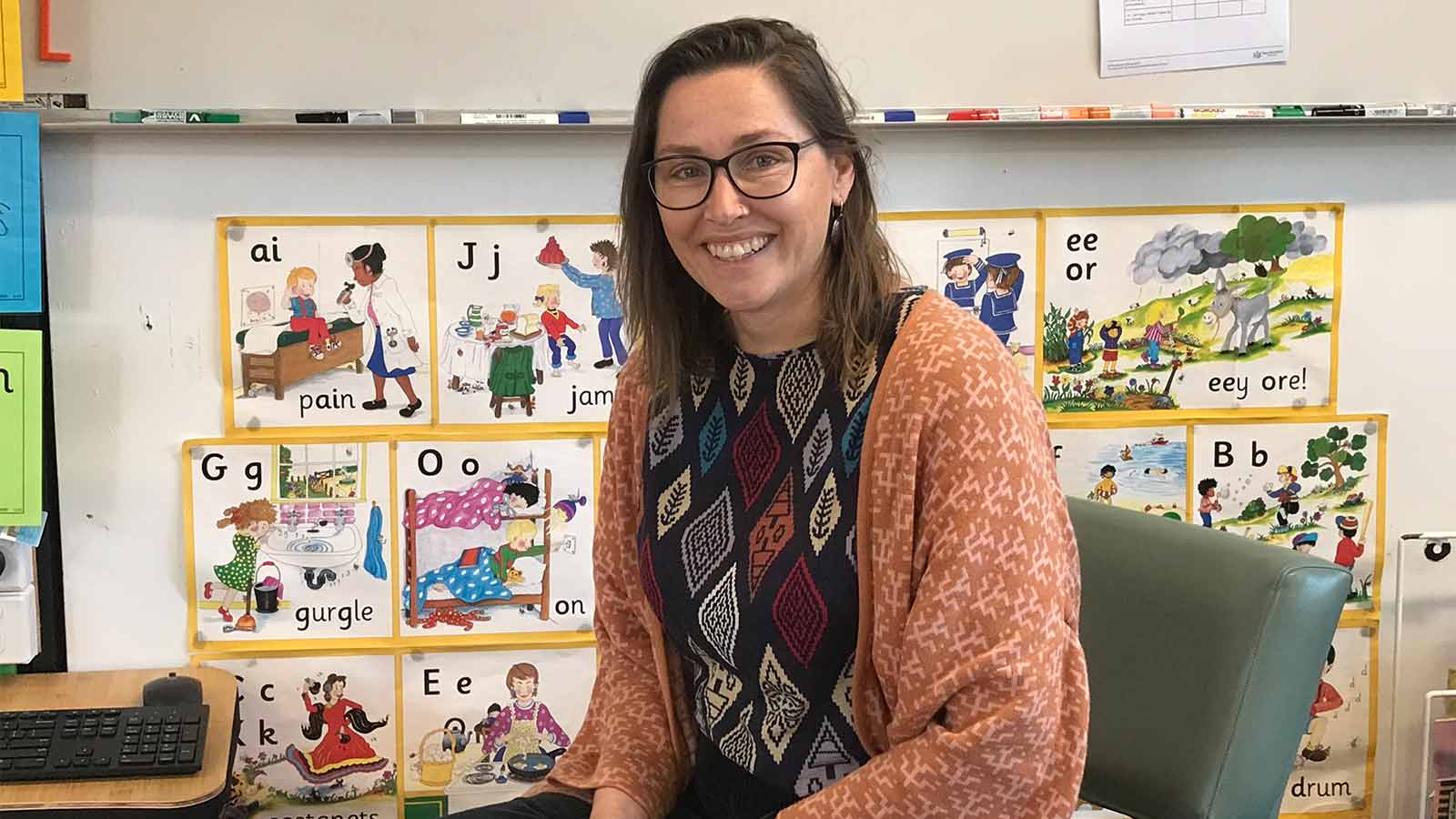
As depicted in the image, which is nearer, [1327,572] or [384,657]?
[1327,572]

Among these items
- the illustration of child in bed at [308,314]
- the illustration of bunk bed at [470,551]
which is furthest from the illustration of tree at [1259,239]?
the illustration of child in bed at [308,314]

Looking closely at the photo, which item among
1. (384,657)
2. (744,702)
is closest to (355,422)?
(384,657)

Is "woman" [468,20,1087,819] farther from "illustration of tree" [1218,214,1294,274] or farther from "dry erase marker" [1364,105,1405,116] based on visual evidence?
"dry erase marker" [1364,105,1405,116]

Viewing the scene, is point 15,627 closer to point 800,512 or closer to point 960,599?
point 800,512

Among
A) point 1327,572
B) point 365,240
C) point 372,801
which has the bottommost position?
point 372,801

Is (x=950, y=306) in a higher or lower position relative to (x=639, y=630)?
higher

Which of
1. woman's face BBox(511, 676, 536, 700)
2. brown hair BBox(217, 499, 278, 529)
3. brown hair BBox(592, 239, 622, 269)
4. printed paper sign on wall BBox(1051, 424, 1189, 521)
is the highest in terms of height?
brown hair BBox(592, 239, 622, 269)

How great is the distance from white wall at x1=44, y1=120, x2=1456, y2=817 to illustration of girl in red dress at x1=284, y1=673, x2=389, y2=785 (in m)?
0.19

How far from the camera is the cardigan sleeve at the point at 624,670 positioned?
3.89 feet

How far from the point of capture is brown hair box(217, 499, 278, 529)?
61.2 inches

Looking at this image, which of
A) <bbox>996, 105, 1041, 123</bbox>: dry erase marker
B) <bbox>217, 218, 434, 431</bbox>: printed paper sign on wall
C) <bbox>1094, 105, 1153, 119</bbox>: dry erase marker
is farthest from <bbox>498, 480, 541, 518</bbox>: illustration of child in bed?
<bbox>1094, 105, 1153, 119</bbox>: dry erase marker

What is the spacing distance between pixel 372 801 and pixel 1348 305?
4.79 feet

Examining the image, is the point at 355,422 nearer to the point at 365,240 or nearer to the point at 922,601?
the point at 365,240

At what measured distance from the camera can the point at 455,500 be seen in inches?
62.6
